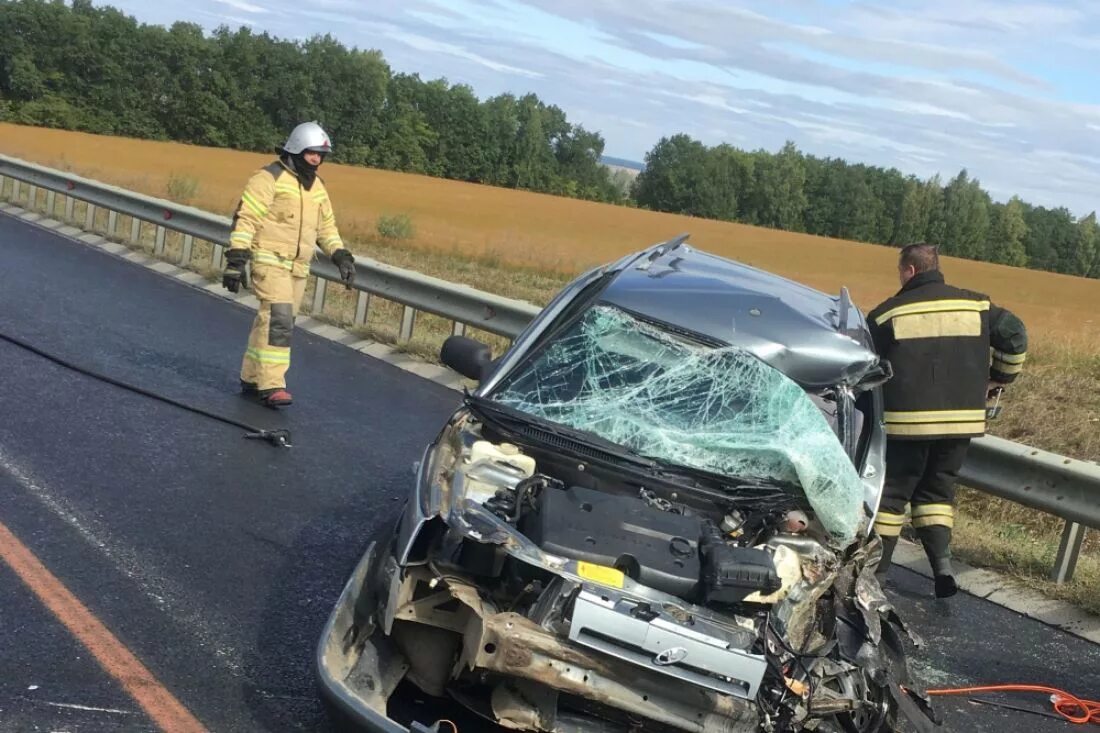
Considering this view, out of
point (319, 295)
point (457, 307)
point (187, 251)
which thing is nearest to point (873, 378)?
point (457, 307)

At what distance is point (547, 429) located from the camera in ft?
14.2

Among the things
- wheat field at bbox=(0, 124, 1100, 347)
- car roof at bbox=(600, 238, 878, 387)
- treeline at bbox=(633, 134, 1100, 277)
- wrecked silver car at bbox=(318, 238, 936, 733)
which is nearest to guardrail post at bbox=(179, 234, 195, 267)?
wheat field at bbox=(0, 124, 1100, 347)

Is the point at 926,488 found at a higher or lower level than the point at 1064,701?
higher

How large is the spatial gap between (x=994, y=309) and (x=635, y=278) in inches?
91.5

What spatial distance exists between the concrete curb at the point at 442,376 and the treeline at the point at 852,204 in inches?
3145

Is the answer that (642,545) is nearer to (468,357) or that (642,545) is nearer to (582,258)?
(468,357)

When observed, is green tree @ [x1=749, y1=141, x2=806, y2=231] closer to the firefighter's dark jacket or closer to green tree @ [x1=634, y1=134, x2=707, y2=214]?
green tree @ [x1=634, y1=134, x2=707, y2=214]

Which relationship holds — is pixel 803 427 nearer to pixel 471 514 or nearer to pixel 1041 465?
pixel 471 514

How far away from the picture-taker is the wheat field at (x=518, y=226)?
31781 mm

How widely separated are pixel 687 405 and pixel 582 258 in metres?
28.6

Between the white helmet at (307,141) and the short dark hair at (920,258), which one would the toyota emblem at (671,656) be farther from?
the white helmet at (307,141)

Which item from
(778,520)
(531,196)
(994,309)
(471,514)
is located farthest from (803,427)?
(531,196)

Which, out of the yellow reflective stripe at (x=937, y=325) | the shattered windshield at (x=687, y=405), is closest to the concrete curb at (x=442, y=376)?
the yellow reflective stripe at (x=937, y=325)

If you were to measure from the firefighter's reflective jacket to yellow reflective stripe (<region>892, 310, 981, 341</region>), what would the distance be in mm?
4065
